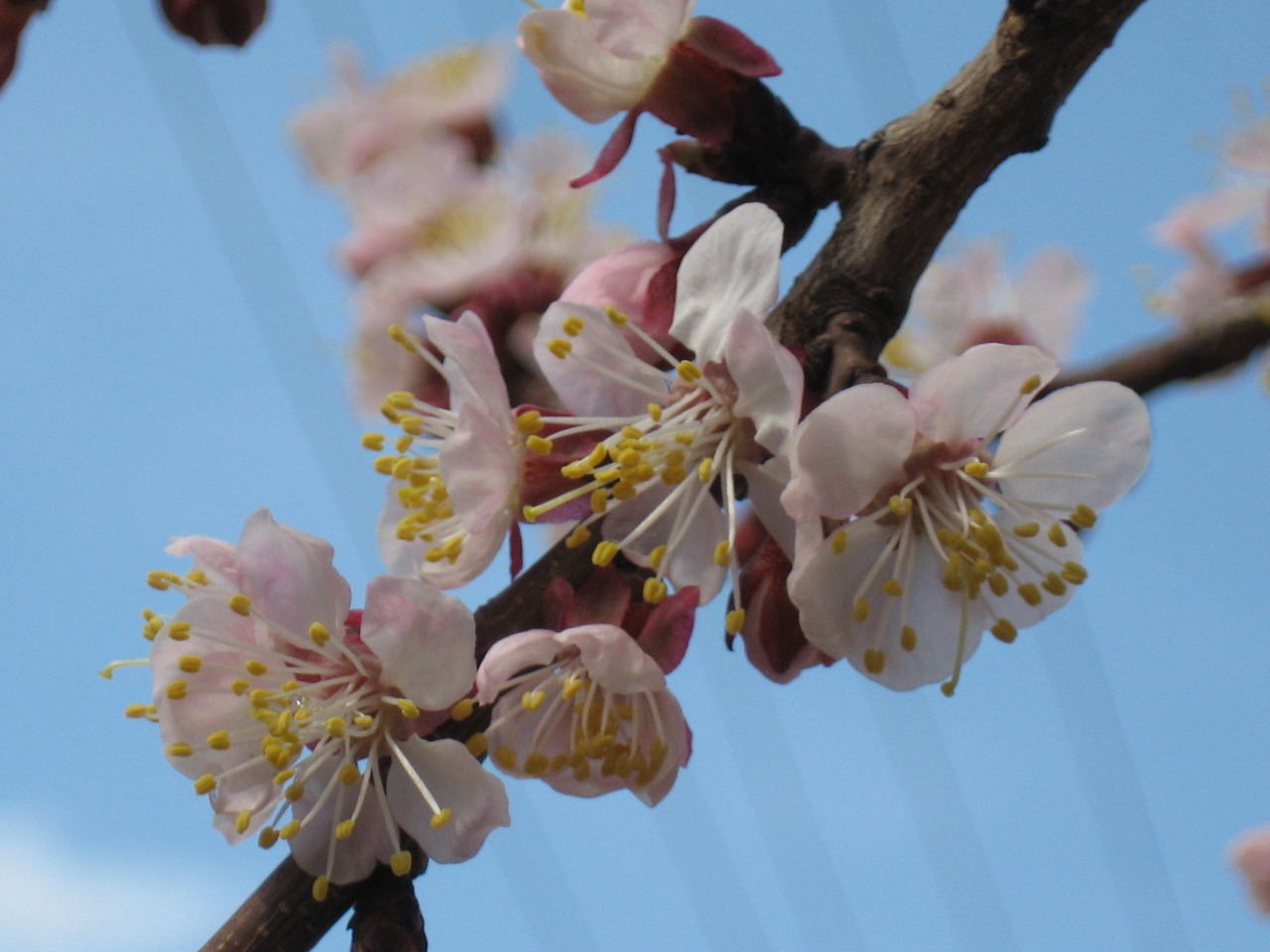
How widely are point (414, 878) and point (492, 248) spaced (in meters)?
1.10

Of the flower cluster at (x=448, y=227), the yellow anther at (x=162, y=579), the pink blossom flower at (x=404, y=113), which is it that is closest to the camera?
the yellow anther at (x=162, y=579)

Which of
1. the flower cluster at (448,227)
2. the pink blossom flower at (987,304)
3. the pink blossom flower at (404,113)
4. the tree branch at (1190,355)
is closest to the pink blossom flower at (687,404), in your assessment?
the tree branch at (1190,355)

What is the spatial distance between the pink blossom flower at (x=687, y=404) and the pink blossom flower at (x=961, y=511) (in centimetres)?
5

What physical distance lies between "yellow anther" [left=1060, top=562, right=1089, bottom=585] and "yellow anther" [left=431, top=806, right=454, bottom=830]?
0.32 m

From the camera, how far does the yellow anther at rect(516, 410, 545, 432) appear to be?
2.09 ft

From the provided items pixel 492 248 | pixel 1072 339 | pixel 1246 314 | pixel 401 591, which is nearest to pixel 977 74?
pixel 1246 314

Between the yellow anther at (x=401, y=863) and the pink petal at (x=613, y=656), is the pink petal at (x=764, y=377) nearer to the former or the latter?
the pink petal at (x=613, y=656)

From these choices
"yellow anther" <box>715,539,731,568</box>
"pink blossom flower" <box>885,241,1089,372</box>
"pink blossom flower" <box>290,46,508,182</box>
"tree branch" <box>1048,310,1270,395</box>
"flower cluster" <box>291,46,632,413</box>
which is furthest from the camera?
"pink blossom flower" <box>290,46,508,182</box>

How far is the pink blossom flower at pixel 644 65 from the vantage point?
0.74 metres

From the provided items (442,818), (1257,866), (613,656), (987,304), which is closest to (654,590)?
(613,656)

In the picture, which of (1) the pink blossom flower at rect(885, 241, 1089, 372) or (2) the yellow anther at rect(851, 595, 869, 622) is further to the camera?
(1) the pink blossom flower at rect(885, 241, 1089, 372)

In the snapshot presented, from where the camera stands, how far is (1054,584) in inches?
25.3

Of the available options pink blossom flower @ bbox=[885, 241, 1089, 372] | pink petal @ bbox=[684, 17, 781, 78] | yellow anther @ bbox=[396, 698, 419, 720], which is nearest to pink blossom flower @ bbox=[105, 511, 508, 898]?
yellow anther @ bbox=[396, 698, 419, 720]

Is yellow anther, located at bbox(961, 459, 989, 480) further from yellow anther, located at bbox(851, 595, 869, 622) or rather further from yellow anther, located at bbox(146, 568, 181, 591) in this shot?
yellow anther, located at bbox(146, 568, 181, 591)
